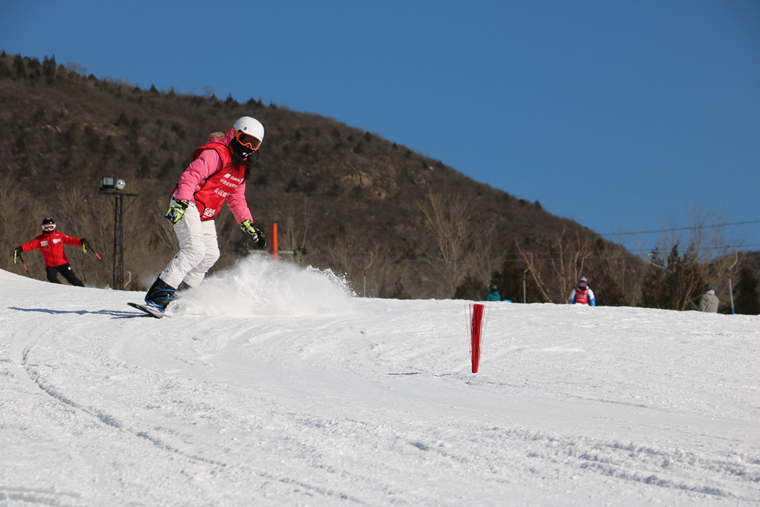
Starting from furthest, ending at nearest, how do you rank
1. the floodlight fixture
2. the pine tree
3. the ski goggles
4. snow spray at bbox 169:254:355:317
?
1. the pine tree
2. the floodlight fixture
3. snow spray at bbox 169:254:355:317
4. the ski goggles

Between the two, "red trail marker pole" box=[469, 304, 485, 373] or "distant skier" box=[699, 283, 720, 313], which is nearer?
"red trail marker pole" box=[469, 304, 485, 373]

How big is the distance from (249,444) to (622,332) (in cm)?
495

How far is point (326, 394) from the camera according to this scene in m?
3.34

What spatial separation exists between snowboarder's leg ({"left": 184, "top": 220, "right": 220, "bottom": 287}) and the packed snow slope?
692 millimetres

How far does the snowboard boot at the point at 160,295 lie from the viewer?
20.7 feet

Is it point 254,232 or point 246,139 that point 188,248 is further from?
point 246,139

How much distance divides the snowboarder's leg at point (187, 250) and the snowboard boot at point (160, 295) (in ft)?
0.16

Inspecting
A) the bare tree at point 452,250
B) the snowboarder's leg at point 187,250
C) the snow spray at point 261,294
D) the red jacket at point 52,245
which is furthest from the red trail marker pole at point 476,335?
the bare tree at point 452,250

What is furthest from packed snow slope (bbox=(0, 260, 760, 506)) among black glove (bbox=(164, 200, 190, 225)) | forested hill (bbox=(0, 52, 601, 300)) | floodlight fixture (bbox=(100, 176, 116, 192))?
forested hill (bbox=(0, 52, 601, 300))

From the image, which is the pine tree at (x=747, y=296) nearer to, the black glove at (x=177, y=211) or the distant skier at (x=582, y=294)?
the distant skier at (x=582, y=294)

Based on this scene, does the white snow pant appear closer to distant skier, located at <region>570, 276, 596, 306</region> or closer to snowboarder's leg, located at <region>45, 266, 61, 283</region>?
snowboarder's leg, located at <region>45, 266, 61, 283</region>

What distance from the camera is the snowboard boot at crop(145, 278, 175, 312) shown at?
6297mm

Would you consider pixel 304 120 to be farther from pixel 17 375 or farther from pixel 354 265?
pixel 17 375

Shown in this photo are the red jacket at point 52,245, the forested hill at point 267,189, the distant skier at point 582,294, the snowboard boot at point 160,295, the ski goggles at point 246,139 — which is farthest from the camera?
the forested hill at point 267,189
